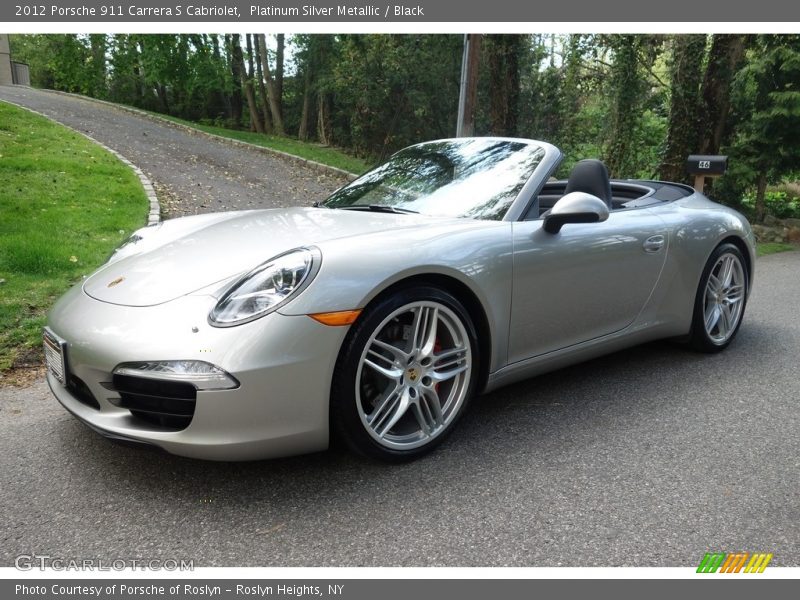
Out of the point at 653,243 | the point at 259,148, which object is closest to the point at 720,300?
the point at 653,243

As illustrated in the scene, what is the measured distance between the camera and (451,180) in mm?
3064

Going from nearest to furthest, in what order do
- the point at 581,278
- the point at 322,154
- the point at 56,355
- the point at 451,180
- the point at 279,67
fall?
the point at 56,355, the point at 581,278, the point at 451,180, the point at 322,154, the point at 279,67

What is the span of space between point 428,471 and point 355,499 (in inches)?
13.1

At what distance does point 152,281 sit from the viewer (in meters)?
2.37

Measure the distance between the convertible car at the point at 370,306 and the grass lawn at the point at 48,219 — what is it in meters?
1.42

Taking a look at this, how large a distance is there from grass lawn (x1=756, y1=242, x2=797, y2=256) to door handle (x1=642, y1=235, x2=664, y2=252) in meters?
6.09

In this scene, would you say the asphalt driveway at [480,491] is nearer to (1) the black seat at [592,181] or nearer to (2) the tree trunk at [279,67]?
(1) the black seat at [592,181]

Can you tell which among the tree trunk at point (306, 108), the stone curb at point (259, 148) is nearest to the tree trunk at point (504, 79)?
the stone curb at point (259, 148)

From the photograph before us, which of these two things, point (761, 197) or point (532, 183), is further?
point (761, 197)

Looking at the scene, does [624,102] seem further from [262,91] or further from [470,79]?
[262,91]

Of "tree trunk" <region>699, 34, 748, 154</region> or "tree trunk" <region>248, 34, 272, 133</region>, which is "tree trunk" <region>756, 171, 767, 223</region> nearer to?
"tree trunk" <region>699, 34, 748, 154</region>

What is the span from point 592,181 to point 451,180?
2.74ft
